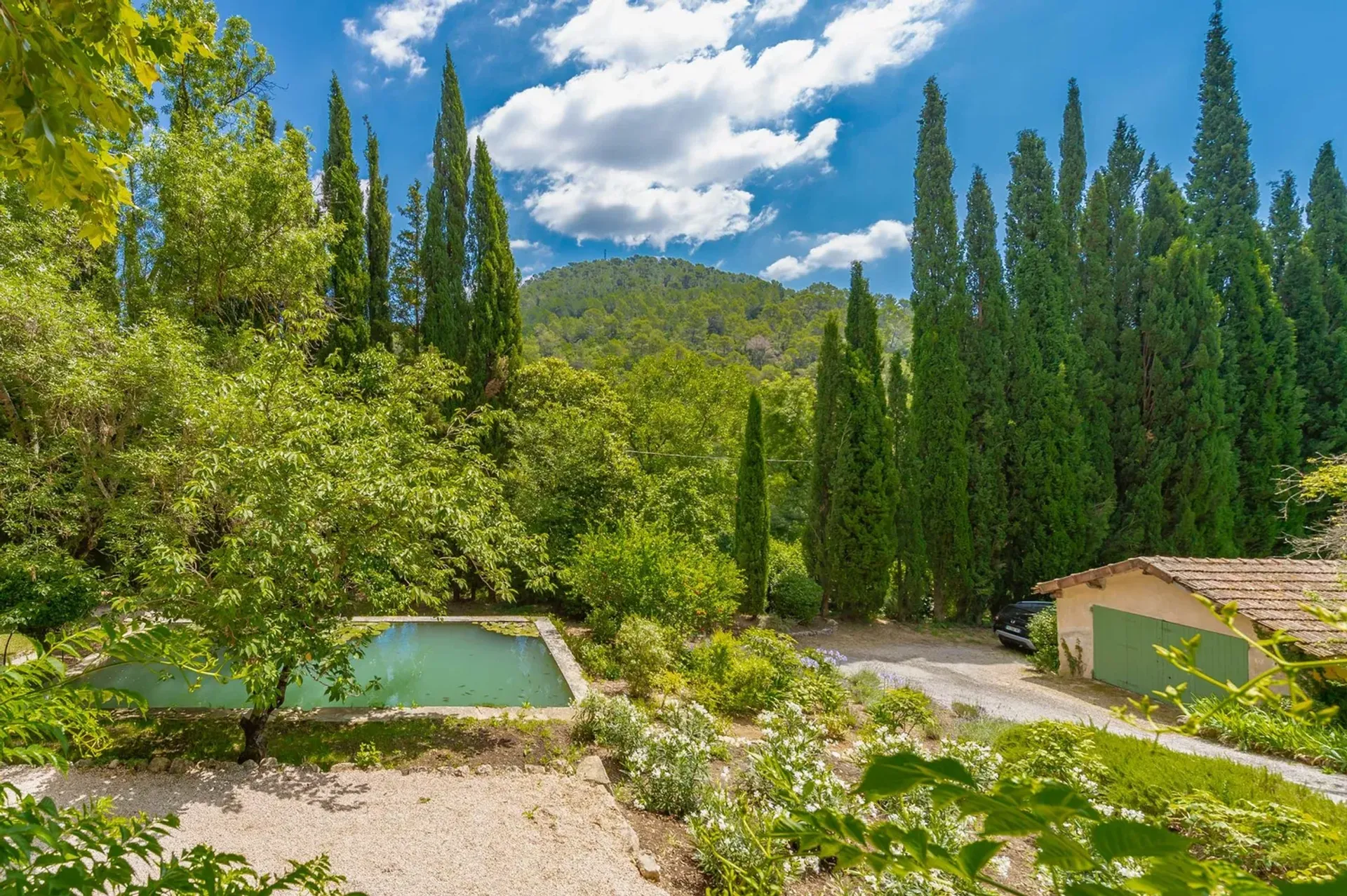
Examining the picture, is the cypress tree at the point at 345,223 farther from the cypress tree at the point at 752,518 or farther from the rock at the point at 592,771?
the rock at the point at 592,771

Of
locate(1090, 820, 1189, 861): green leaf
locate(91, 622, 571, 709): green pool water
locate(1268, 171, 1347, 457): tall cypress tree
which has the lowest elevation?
locate(91, 622, 571, 709): green pool water

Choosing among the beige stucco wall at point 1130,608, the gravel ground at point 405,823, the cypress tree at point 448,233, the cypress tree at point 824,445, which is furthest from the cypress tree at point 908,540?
the cypress tree at point 448,233

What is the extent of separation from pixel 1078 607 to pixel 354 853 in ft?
38.1

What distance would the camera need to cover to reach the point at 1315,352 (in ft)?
53.9

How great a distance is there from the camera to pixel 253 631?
17.3 ft

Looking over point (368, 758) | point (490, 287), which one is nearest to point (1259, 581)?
point (368, 758)

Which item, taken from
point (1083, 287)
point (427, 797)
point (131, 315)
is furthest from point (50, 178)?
point (1083, 287)

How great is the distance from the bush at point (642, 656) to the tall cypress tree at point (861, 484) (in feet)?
23.5

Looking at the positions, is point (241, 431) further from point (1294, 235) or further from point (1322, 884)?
point (1294, 235)

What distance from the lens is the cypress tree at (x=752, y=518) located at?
1390 cm

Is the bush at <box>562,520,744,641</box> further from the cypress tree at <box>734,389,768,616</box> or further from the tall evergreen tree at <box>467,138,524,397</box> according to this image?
the tall evergreen tree at <box>467,138,524,397</box>

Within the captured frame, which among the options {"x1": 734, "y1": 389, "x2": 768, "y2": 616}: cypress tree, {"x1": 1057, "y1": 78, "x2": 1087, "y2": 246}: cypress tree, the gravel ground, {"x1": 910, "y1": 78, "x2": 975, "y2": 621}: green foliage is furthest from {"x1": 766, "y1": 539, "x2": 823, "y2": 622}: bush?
{"x1": 1057, "y1": 78, "x2": 1087, "y2": 246}: cypress tree

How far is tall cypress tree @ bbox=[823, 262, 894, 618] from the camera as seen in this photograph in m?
14.6

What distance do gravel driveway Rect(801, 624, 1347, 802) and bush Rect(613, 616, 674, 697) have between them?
3.51m
